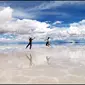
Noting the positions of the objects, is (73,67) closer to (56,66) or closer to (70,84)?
(56,66)

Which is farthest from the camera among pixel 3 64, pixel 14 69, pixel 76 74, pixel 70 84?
pixel 3 64

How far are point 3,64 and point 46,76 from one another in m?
2.45

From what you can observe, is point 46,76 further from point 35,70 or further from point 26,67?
→ point 26,67

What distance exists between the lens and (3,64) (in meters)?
9.25

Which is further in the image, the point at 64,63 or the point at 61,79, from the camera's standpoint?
the point at 64,63

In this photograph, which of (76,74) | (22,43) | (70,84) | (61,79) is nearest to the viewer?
(70,84)

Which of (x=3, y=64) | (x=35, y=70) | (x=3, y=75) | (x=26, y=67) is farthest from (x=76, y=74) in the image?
(x=3, y=64)

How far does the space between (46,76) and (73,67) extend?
1.64 meters

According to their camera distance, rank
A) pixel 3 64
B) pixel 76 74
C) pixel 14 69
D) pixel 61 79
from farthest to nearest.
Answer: pixel 3 64
pixel 14 69
pixel 76 74
pixel 61 79

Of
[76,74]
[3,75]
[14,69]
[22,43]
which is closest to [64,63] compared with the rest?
[76,74]

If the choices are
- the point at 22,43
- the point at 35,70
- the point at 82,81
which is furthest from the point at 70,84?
the point at 22,43

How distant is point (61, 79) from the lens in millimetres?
7320

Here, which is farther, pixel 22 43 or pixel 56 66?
pixel 22 43

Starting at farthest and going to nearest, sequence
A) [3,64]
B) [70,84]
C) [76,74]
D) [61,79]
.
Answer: [3,64] → [76,74] → [61,79] → [70,84]
